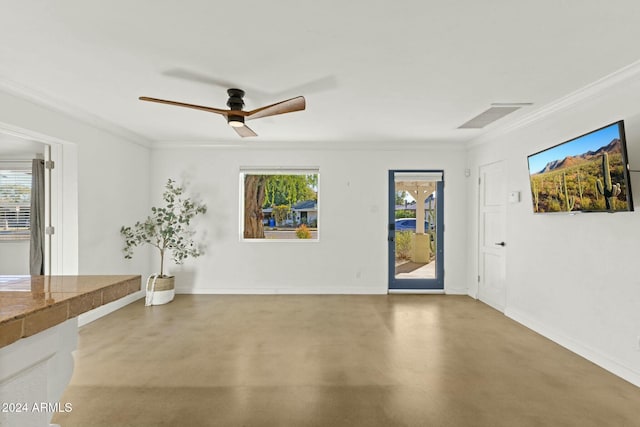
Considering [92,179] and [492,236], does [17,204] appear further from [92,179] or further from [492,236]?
[492,236]

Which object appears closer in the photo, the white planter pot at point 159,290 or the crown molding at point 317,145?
the white planter pot at point 159,290

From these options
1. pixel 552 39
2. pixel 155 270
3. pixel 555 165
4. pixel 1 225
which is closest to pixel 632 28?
pixel 552 39

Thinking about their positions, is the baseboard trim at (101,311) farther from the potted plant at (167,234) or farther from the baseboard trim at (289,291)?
the baseboard trim at (289,291)

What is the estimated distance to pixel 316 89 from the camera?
10.1 feet

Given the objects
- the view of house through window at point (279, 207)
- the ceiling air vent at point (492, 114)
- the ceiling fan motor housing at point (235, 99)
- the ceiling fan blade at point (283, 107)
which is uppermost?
the ceiling air vent at point (492, 114)

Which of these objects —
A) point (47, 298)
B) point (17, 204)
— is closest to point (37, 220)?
point (17, 204)

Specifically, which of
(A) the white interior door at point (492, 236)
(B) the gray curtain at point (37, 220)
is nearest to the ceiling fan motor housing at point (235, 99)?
(A) the white interior door at point (492, 236)

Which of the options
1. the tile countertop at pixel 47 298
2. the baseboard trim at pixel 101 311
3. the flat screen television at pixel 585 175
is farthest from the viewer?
the baseboard trim at pixel 101 311

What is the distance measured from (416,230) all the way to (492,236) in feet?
3.84

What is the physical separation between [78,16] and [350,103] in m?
2.30

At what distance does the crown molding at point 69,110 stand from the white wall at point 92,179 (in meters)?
0.04

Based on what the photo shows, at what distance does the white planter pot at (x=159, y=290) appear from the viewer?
15.6 feet

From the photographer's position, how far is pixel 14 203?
209 inches

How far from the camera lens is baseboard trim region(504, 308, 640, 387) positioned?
2.65 meters
